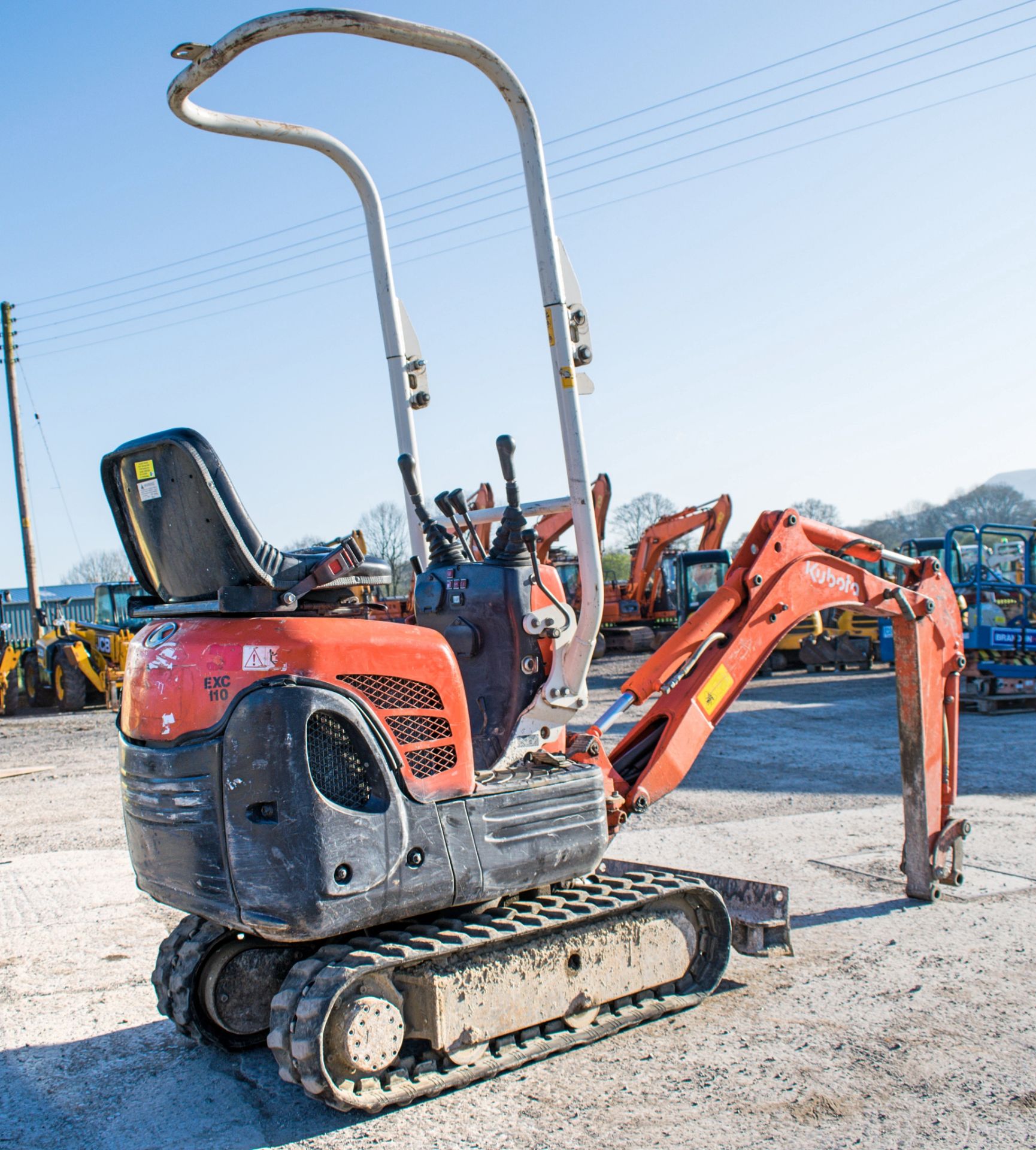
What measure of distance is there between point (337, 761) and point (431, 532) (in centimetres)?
133

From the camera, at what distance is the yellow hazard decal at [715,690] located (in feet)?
16.2

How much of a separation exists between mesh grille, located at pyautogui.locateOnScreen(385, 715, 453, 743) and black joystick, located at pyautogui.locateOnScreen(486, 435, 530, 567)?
0.80m

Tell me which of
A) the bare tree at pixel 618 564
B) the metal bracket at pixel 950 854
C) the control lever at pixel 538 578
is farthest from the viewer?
the bare tree at pixel 618 564

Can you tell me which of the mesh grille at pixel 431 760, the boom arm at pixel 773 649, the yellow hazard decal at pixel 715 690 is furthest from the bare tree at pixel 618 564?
the mesh grille at pixel 431 760

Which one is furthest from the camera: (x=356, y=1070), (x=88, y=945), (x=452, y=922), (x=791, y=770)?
(x=791, y=770)

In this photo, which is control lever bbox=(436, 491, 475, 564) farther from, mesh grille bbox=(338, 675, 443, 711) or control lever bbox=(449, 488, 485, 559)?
mesh grille bbox=(338, 675, 443, 711)

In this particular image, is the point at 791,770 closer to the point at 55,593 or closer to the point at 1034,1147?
the point at 1034,1147

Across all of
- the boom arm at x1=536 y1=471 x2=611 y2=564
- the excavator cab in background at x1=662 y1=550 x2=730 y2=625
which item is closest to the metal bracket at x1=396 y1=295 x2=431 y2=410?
the boom arm at x1=536 y1=471 x2=611 y2=564

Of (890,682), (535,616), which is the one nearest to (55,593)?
(890,682)

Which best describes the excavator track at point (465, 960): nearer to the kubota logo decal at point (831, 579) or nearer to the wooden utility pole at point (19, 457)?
the kubota logo decal at point (831, 579)

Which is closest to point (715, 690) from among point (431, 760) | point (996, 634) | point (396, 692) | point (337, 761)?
point (431, 760)

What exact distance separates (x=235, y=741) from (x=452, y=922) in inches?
39.2

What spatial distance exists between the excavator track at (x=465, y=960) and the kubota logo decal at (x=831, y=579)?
5.38 feet

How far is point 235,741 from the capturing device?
3414mm
